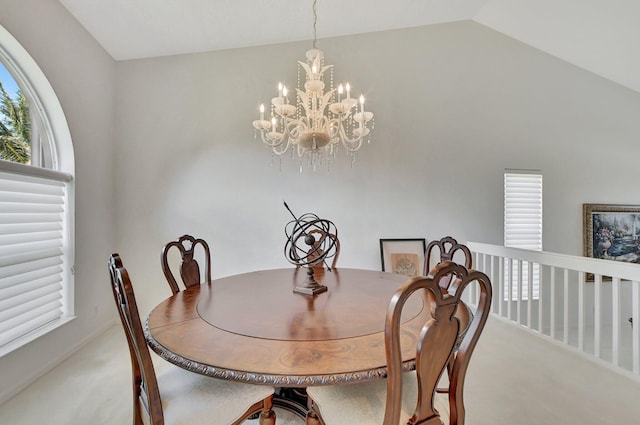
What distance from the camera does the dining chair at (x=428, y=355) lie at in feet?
2.85

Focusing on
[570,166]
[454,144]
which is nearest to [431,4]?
[454,144]

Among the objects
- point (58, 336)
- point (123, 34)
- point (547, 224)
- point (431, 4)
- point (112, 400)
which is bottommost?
point (112, 400)

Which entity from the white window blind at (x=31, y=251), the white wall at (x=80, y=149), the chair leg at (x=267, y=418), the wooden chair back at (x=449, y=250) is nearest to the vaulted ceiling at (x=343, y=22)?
the white wall at (x=80, y=149)

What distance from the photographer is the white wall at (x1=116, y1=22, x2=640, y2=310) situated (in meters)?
3.38

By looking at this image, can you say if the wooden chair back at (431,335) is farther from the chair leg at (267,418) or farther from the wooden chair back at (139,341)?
the wooden chair back at (139,341)

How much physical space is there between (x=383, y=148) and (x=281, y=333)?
9.35 ft

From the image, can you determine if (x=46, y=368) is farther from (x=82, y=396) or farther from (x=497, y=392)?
(x=497, y=392)

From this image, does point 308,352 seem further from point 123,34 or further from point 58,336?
point 123,34

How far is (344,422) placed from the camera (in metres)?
1.12

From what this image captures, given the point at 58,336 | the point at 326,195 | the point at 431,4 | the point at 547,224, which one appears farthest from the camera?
the point at 547,224

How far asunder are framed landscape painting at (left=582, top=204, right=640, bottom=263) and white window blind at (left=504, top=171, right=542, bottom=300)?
0.70 metres

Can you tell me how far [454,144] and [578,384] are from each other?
2.60 meters

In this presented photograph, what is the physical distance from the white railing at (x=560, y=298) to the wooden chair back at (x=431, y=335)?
1997 millimetres

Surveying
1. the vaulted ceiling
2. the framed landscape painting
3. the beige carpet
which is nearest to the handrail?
the framed landscape painting
